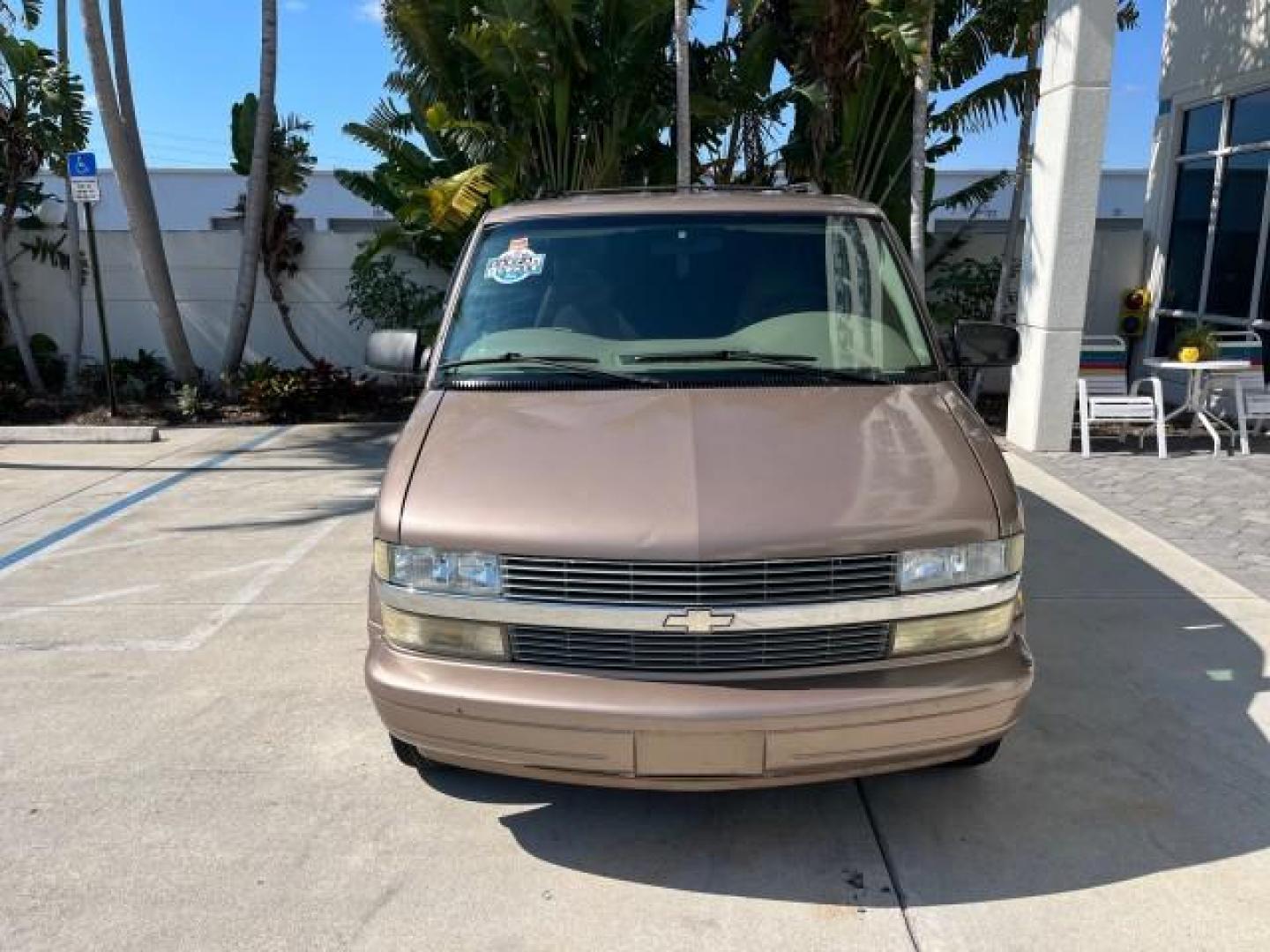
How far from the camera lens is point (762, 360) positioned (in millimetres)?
3596

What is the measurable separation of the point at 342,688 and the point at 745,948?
7.45 ft

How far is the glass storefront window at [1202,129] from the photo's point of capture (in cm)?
1021

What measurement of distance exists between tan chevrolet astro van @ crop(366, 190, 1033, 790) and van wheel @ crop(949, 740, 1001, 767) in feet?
0.05

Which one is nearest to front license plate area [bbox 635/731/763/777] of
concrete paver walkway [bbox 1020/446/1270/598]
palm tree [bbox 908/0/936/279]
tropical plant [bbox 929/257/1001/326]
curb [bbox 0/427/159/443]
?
concrete paver walkway [bbox 1020/446/1270/598]

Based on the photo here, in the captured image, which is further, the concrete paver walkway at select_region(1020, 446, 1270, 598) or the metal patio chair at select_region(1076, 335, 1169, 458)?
the metal patio chair at select_region(1076, 335, 1169, 458)

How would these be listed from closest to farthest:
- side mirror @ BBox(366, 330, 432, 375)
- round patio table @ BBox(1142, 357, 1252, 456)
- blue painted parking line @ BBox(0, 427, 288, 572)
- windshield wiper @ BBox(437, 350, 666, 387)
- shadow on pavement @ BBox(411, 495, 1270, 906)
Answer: shadow on pavement @ BBox(411, 495, 1270, 906) < windshield wiper @ BBox(437, 350, 666, 387) < side mirror @ BBox(366, 330, 432, 375) < blue painted parking line @ BBox(0, 427, 288, 572) < round patio table @ BBox(1142, 357, 1252, 456)

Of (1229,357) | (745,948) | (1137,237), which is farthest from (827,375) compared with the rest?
(1137,237)

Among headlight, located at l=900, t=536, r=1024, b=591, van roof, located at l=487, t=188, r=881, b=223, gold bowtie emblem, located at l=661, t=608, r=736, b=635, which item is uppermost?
van roof, located at l=487, t=188, r=881, b=223

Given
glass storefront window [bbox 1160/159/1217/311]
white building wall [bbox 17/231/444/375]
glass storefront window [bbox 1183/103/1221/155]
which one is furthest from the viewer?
white building wall [bbox 17/231/444/375]

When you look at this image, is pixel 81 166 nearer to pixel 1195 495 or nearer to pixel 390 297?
pixel 390 297

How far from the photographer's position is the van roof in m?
4.09

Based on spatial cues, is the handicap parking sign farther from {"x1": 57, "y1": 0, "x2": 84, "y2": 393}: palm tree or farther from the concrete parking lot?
the concrete parking lot

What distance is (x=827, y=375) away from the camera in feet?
11.5

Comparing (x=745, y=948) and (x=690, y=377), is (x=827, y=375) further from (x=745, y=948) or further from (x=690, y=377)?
(x=745, y=948)
